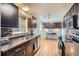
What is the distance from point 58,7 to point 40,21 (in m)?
0.40

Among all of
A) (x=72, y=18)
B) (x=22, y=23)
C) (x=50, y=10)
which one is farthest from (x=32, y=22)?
(x=72, y=18)

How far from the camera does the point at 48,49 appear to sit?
2045 mm

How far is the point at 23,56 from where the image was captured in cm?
207

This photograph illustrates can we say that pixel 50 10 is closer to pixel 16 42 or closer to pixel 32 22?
pixel 32 22

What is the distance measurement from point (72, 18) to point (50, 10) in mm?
411

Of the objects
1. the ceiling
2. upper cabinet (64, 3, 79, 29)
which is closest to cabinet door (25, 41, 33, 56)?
the ceiling

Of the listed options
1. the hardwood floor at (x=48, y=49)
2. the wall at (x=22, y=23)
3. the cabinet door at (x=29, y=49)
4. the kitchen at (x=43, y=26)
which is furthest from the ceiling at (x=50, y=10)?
the cabinet door at (x=29, y=49)

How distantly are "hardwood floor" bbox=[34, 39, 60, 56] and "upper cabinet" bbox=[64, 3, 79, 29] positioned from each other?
1.25 feet

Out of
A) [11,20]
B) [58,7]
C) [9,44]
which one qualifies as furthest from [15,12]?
[58,7]

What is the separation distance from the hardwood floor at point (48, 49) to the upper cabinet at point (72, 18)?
15.0 inches

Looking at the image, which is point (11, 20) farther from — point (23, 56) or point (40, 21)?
point (23, 56)

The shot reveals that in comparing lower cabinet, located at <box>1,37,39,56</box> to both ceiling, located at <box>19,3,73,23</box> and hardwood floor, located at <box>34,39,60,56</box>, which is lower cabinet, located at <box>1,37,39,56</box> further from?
ceiling, located at <box>19,3,73,23</box>

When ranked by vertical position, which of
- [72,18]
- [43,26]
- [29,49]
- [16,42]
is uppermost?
[72,18]

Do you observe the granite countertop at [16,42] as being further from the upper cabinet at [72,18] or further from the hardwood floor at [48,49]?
the upper cabinet at [72,18]
